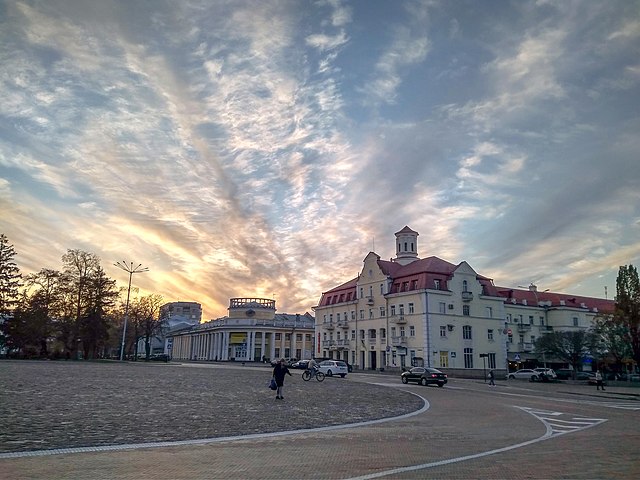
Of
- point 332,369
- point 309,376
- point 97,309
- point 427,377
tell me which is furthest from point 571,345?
point 97,309

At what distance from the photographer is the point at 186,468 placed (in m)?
9.27

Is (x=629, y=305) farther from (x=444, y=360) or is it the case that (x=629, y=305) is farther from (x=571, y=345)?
(x=444, y=360)

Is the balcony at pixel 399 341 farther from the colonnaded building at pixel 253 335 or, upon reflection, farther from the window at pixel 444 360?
the colonnaded building at pixel 253 335

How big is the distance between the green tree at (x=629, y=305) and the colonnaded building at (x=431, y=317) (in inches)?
Result: 650

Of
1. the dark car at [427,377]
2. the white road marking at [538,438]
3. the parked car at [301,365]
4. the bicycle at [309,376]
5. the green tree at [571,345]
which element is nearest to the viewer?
the white road marking at [538,438]

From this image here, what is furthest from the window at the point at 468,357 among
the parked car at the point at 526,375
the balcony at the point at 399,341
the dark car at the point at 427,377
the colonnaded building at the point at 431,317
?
the dark car at the point at 427,377

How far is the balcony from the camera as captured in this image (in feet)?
234

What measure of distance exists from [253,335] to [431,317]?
59.4m

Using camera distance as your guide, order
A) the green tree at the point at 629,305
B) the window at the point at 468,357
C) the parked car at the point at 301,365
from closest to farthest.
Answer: the green tree at the point at 629,305
the parked car at the point at 301,365
the window at the point at 468,357

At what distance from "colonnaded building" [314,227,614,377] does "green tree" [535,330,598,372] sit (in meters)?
4.11

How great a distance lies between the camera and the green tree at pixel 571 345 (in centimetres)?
6531

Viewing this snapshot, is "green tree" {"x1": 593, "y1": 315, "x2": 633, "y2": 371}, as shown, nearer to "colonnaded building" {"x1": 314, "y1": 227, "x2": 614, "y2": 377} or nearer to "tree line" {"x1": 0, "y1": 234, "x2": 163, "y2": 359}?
"colonnaded building" {"x1": 314, "y1": 227, "x2": 614, "y2": 377}

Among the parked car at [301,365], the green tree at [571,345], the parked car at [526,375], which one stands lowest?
the parked car at [526,375]

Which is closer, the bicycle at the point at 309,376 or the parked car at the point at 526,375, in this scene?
the bicycle at the point at 309,376
